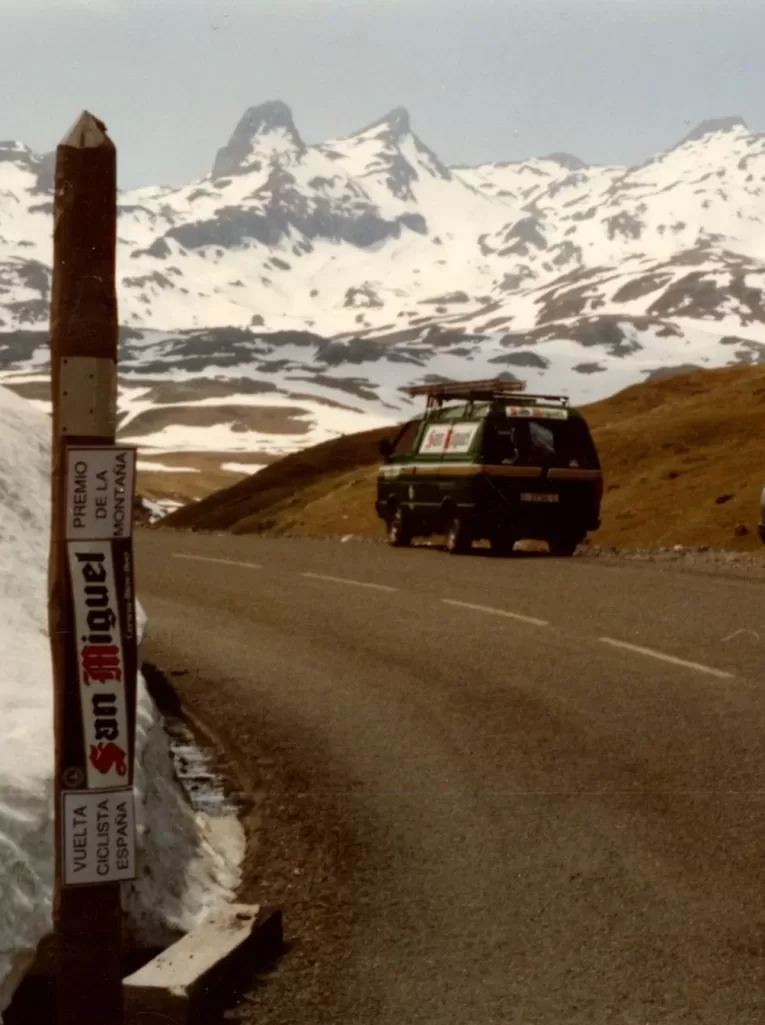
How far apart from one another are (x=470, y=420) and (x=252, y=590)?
566 cm

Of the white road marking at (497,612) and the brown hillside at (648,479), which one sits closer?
the white road marking at (497,612)

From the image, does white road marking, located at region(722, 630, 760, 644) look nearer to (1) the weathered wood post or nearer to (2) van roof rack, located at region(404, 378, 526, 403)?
(1) the weathered wood post

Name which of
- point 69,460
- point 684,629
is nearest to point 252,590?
point 684,629

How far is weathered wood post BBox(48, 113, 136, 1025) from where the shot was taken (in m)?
4.57

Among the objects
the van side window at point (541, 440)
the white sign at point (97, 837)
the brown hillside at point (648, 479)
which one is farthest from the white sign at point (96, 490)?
the brown hillside at point (648, 479)

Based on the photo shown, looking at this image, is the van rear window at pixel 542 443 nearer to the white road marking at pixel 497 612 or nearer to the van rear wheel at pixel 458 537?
the van rear wheel at pixel 458 537

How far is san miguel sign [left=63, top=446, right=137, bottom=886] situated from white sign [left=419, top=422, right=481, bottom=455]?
60.2 feet

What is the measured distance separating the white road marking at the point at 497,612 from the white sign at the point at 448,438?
6.21 meters

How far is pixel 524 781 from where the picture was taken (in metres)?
8.54

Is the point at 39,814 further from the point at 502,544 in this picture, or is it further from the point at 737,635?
the point at 502,544

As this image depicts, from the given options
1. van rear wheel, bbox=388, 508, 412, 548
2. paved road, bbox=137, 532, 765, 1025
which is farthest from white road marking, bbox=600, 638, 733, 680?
van rear wheel, bbox=388, 508, 412, 548

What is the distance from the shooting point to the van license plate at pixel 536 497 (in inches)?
893

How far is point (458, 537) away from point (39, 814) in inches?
702

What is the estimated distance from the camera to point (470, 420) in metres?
23.1
